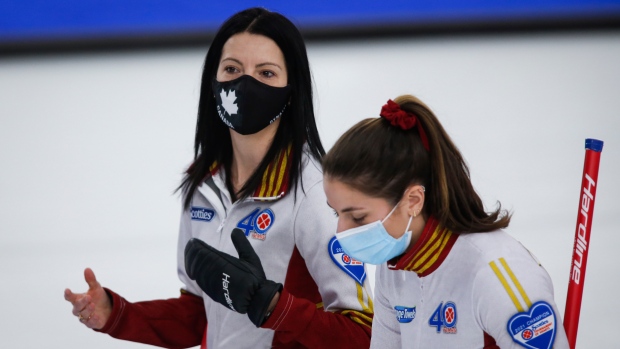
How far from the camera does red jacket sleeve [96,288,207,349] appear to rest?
8.55ft

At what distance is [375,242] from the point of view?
78.9 inches

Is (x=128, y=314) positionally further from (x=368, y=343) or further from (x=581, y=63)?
(x=581, y=63)

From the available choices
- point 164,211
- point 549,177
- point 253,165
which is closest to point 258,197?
point 253,165

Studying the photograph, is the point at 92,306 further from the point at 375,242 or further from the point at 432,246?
the point at 432,246

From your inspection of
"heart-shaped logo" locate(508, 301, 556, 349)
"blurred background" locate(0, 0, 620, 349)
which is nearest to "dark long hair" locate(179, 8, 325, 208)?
"blurred background" locate(0, 0, 620, 349)

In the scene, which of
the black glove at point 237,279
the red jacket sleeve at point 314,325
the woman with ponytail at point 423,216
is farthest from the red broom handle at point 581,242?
the black glove at point 237,279

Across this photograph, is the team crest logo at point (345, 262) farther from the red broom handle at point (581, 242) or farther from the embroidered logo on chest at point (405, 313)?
the red broom handle at point (581, 242)

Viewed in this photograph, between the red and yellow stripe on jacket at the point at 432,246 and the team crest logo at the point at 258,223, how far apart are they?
1.84 ft

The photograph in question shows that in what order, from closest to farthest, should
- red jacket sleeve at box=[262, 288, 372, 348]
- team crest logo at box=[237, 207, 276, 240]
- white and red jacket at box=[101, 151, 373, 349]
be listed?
red jacket sleeve at box=[262, 288, 372, 348], white and red jacket at box=[101, 151, 373, 349], team crest logo at box=[237, 207, 276, 240]

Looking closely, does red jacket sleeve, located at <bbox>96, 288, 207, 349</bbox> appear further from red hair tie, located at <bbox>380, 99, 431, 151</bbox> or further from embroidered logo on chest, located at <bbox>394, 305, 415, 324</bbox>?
red hair tie, located at <bbox>380, 99, 431, 151</bbox>

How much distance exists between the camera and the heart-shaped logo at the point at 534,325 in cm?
181

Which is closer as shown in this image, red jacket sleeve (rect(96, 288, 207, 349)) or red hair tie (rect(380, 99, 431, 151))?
red hair tie (rect(380, 99, 431, 151))

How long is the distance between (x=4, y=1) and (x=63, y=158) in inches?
113

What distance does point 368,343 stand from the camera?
2.41 meters
